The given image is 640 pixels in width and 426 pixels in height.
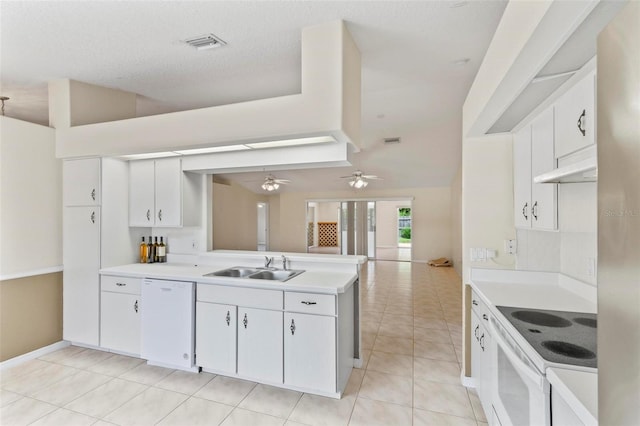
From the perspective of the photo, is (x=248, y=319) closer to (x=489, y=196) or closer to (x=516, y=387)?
(x=516, y=387)

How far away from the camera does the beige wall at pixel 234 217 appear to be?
23.4 ft

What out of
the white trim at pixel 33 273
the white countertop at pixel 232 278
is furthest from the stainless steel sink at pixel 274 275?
the white trim at pixel 33 273

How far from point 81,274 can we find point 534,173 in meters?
4.33

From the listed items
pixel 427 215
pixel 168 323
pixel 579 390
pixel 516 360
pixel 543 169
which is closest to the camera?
pixel 579 390

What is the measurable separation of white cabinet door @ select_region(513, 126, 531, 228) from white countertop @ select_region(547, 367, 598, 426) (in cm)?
136

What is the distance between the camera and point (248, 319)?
242 centimetres

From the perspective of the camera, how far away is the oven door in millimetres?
1123

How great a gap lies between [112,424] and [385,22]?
341cm

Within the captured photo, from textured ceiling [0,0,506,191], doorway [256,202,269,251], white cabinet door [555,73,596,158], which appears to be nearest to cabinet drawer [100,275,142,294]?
textured ceiling [0,0,506,191]

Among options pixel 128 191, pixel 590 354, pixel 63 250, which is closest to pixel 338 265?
pixel 590 354

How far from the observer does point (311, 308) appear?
2266 mm

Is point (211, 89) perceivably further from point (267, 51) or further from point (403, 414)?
point (403, 414)

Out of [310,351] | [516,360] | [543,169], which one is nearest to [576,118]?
[543,169]

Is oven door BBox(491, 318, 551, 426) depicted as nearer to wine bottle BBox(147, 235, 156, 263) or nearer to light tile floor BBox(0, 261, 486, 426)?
light tile floor BBox(0, 261, 486, 426)
